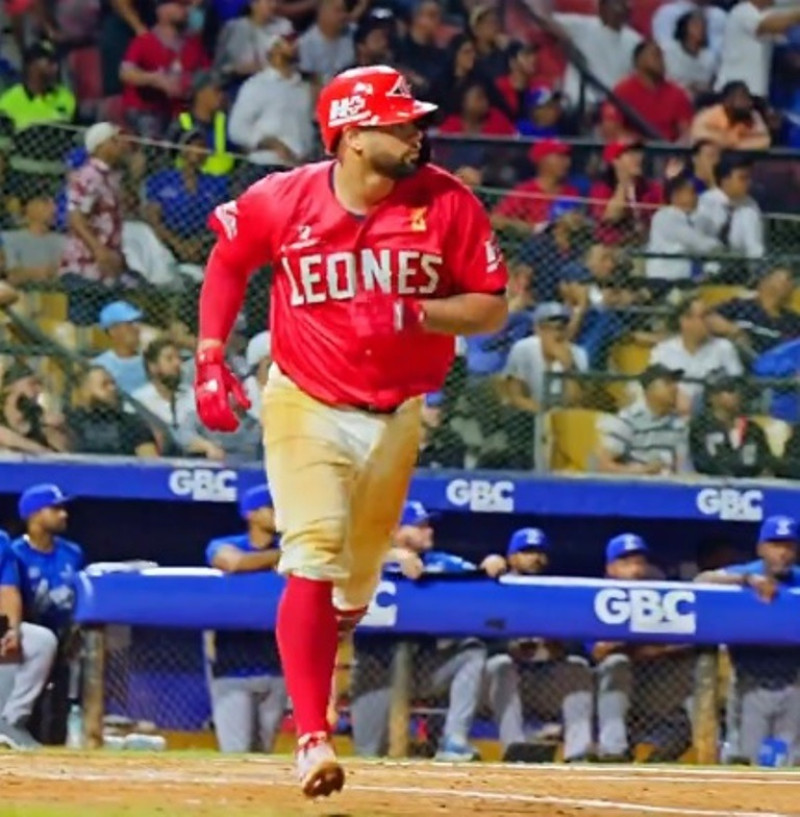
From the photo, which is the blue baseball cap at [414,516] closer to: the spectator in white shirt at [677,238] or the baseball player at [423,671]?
the baseball player at [423,671]

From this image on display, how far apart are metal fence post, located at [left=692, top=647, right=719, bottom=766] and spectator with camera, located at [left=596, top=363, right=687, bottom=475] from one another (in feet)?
4.57

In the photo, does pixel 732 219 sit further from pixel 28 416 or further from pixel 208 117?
pixel 28 416

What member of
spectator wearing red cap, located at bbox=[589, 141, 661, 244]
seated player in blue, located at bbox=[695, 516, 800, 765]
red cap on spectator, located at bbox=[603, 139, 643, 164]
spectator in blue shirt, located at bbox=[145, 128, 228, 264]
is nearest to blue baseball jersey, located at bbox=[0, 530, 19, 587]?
spectator in blue shirt, located at bbox=[145, 128, 228, 264]

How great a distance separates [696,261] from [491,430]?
150cm

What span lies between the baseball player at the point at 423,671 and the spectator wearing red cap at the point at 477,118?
375 centimetres

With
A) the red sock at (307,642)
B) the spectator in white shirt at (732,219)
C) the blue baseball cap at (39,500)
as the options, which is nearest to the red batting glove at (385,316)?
the red sock at (307,642)

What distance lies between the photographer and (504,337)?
12023mm

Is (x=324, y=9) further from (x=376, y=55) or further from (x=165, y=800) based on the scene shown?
(x=165, y=800)

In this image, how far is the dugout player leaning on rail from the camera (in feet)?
34.0

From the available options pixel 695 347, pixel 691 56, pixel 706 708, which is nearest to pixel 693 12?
pixel 691 56

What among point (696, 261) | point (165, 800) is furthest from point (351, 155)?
point (696, 261)

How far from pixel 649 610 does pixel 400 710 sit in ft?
3.74

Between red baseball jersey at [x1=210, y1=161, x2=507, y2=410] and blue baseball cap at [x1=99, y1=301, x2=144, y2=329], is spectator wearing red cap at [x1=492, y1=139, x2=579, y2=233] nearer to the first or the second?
blue baseball cap at [x1=99, y1=301, x2=144, y2=329]

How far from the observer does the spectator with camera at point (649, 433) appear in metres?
11.8
